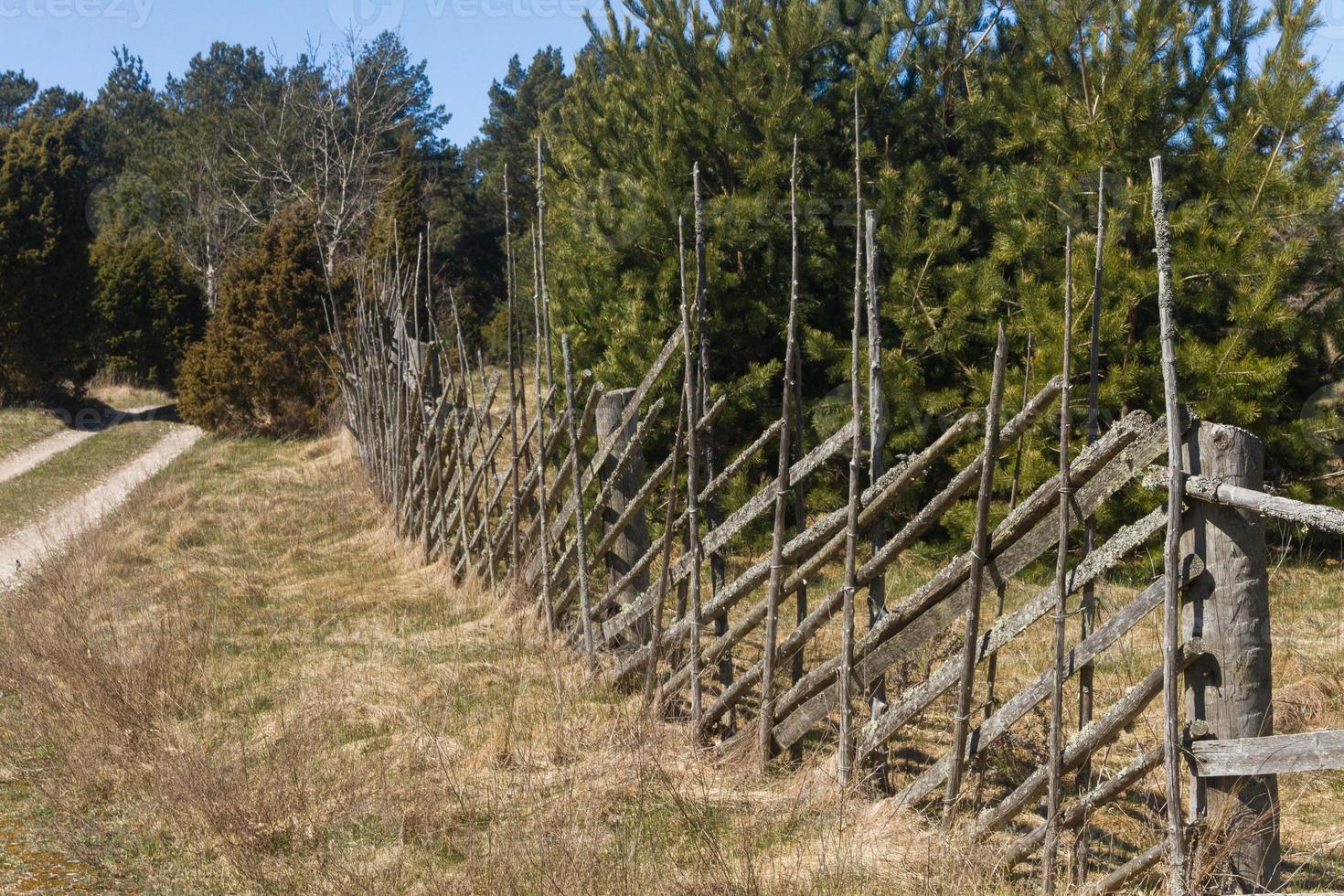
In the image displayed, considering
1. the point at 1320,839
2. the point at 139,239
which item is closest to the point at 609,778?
the point at 1320,839

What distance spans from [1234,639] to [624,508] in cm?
290

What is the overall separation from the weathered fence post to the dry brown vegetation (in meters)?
0.43

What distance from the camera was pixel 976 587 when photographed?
284cm

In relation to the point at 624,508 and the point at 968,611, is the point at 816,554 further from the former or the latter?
the point at 624,508

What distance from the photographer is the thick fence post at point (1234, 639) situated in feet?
8.04

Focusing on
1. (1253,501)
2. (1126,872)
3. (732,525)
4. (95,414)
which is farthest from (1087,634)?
(95,414)

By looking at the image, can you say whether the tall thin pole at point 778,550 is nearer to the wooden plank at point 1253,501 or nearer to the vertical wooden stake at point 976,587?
the vertical wooden stake at point 976,587

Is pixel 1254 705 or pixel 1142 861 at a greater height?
pixel 1254 705

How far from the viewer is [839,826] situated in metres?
3.04

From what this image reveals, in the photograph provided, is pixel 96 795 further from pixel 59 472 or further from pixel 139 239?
pixel 139 239

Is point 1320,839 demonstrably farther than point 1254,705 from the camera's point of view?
Yes

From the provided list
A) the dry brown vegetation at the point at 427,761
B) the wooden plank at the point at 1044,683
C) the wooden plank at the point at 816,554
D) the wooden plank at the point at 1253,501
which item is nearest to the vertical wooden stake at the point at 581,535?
the dry brown vegetation at the point at 427,761

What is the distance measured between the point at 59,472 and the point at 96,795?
10.5m

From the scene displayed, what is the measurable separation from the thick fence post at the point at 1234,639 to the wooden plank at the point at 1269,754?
6 centimetres
